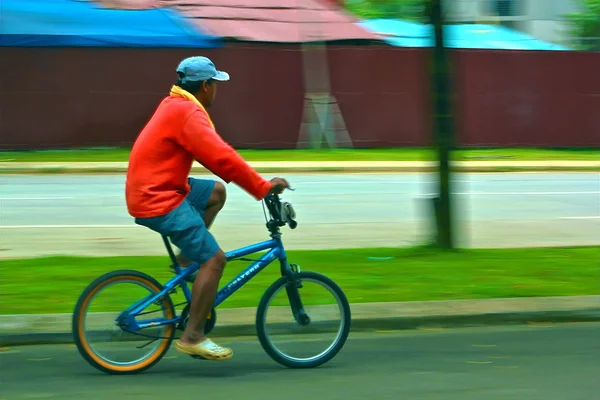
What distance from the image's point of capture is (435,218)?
9.32 metres

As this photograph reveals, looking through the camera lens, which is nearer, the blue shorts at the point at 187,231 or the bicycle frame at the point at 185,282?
the blue shorts at the point at 187,231

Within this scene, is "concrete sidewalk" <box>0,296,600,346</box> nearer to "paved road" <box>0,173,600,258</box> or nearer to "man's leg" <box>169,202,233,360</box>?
"man's leg" <box>169,202,233,360</box>

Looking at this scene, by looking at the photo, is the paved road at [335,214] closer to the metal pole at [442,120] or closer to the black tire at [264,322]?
the metal pole at [442,120]

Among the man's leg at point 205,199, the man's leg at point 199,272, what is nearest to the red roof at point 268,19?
the man's leg at point 205,199

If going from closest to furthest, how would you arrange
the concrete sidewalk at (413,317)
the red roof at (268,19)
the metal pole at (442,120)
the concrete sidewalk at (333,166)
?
the concrete sidewalk at (413,317)
the metal pole at (442,120)
the concrete sidewalk at (333,166)
the red roof at (268,19)

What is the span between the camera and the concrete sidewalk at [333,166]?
66.2 ft

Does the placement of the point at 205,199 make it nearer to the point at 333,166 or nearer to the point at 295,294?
the point at 295,294

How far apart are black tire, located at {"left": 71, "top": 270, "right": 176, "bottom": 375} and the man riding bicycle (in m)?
0.19

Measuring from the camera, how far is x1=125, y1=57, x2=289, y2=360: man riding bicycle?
5484 mm

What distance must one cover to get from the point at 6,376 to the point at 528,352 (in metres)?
3.08

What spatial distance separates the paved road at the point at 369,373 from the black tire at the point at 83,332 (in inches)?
2.6

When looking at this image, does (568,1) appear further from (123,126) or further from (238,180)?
(238,180)

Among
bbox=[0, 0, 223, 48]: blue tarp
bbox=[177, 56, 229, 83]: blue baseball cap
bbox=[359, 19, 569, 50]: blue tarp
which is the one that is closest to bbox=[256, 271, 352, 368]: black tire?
bbox=[177, 56, 229, 83]: blue baseball cap

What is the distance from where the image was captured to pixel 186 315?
18.9ft
